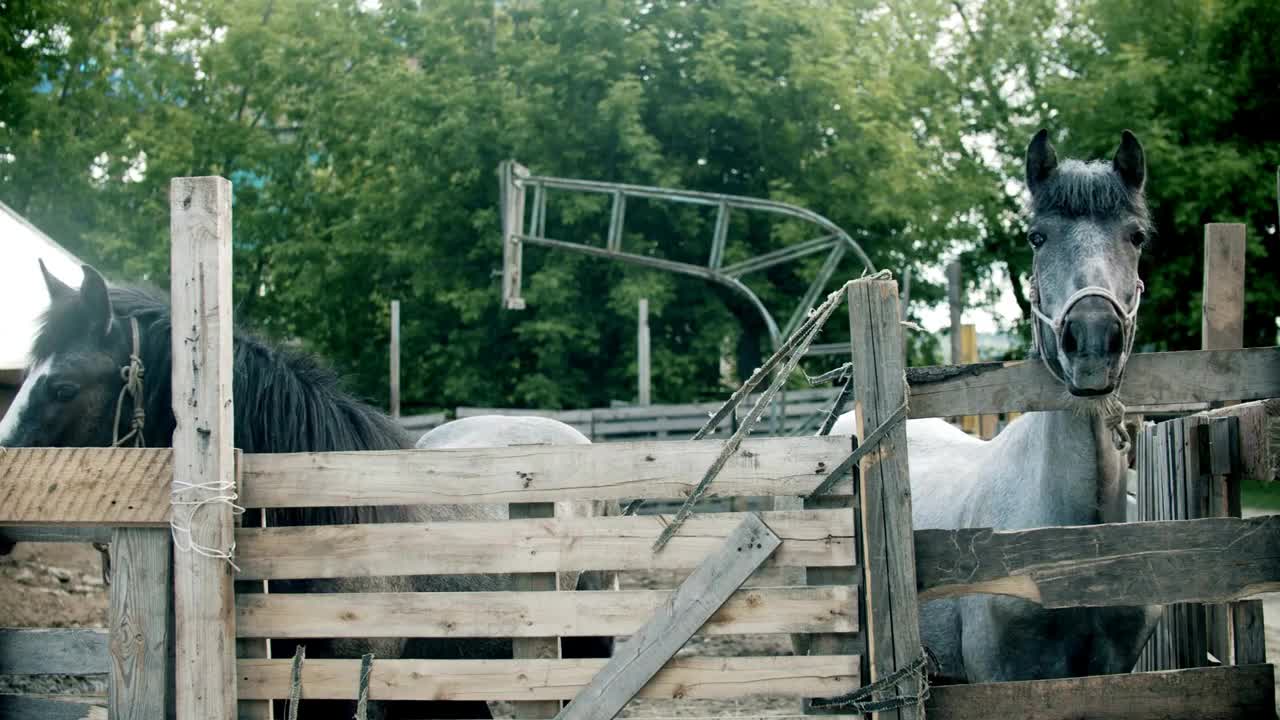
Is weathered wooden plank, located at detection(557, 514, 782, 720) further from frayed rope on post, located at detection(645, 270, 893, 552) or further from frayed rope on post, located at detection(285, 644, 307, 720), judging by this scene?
frayed rope on post, located at detection(285, 644, 307, 720)

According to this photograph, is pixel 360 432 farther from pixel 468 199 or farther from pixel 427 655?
pixel 468 199

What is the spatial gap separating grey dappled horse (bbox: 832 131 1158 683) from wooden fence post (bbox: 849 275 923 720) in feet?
1.73

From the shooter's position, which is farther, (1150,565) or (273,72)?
(273,72)

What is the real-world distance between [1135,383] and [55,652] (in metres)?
3.32

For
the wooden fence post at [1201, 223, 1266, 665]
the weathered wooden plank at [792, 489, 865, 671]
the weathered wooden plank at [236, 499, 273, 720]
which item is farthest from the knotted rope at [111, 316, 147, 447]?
the wooden fence post at [1201, 223, 1266, 665]

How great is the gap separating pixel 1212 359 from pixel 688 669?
5.57 ft

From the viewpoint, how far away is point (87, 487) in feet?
10.1

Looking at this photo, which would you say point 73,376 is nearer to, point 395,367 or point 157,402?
point 157,402

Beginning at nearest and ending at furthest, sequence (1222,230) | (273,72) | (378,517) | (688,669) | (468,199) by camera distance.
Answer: (688,669), (378,517), (1222,230), (468,199), (273,72)

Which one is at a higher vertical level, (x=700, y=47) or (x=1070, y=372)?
(x=700, y=47)

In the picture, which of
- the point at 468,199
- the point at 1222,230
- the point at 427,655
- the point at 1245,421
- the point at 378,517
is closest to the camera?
the point at 1245,421

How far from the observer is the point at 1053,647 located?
11.5ft

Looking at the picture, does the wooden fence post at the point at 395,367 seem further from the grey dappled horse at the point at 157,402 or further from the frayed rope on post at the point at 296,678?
the frayed rope on post at the point at 296,678

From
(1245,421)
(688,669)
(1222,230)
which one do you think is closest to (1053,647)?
(1245,421)
